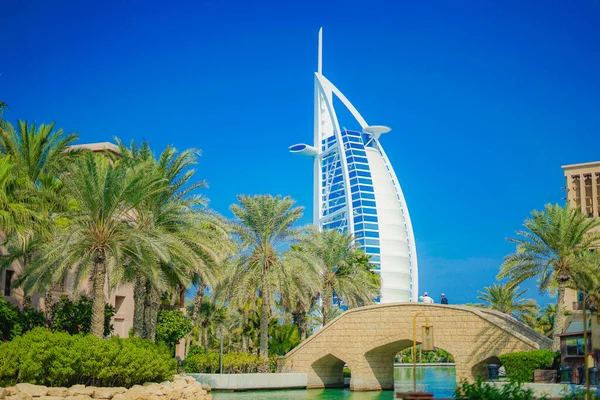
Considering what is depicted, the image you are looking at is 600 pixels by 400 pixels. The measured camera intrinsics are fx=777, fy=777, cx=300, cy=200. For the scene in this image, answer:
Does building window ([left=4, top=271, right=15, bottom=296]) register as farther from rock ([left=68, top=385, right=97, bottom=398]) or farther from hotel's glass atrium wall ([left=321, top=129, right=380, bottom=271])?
hotel's glass atrium wall ([left=321, top=129, right=380, bottom=271])

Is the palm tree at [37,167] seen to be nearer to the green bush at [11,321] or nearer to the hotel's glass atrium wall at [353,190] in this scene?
the green bush at [11,321]

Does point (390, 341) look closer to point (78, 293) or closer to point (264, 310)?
point (264, 310)

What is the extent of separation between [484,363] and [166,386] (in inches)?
637

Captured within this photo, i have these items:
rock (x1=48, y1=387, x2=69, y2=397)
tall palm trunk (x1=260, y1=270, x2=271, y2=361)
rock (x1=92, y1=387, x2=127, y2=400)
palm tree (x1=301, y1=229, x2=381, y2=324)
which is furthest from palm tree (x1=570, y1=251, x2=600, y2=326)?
rock (x1=48, y1=387, x2=69, y2=397)

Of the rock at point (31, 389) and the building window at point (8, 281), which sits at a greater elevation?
the building window at point (8, 281)

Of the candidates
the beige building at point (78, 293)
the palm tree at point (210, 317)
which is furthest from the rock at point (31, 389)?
the palm tree at point (210, 317)

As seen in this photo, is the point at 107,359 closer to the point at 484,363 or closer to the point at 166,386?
the point at 166,386

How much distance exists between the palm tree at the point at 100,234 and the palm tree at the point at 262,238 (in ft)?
36.0

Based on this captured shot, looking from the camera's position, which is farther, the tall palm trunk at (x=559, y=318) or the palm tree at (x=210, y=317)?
the palm tree at (x=210, y=317)

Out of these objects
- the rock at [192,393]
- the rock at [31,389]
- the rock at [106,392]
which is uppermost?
the rock at [31,389]

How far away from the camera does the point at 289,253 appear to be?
40344 millimetres

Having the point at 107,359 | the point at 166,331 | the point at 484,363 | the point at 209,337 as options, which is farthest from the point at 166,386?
the point at 209,337

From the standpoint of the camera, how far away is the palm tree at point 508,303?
2566 inches

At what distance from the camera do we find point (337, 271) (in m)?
47.6
